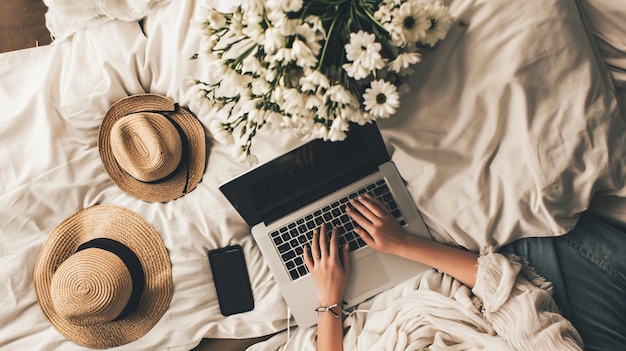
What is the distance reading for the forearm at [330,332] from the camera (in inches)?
40.9

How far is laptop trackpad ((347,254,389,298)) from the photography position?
109cm

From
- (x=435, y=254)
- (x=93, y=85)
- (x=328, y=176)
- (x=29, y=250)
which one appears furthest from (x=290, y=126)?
(x=29, y=250)

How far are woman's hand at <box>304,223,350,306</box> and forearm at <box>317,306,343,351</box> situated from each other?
0.10 feet

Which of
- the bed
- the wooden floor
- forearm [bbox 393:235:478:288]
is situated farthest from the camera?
the wooden floor

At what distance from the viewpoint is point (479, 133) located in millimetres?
925

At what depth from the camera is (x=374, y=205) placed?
105cm

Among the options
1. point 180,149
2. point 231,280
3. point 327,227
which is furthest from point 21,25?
point 327,227

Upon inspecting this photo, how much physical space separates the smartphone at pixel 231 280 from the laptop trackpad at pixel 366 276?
9.8 inches

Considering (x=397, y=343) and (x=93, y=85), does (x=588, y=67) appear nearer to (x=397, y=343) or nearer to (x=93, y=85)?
→ (x=397, y=343)

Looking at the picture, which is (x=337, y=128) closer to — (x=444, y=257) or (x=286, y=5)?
(x=286, y=5)

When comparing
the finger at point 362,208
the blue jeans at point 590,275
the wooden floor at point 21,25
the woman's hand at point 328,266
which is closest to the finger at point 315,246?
the woman's hand at point 328,266

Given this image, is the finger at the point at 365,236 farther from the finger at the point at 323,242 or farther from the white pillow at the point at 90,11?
the white pillow at the point at 90,11

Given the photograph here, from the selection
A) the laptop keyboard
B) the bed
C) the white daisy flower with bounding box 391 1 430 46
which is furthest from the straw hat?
the white daisy flower with bounding box 391 1 430 46

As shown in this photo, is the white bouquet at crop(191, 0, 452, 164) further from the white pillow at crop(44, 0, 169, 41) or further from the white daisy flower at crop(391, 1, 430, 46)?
the white pillow at crop(44, 0, 169, 41)
